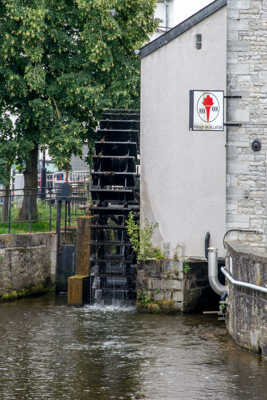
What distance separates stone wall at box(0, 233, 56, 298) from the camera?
73.0 ft

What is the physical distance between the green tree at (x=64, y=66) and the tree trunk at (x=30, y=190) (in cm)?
3

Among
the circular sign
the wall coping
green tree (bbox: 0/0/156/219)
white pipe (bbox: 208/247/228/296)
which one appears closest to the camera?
the wall coping

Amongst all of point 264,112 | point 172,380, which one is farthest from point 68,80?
point 172,380

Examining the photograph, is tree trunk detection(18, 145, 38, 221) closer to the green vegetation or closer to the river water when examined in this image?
the green vegetation

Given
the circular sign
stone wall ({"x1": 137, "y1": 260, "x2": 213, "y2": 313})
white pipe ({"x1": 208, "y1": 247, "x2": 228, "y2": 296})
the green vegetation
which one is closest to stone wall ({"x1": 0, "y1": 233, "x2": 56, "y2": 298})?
the green vegetation

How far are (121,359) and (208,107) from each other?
6.21 m

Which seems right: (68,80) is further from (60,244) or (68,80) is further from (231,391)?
(231,391)

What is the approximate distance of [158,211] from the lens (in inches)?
813

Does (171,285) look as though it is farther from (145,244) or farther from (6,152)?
(6,152)

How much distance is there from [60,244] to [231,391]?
12.2 metres

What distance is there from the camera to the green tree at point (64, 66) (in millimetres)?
24688

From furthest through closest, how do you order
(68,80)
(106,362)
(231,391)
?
(68,80) → (106,362) → (231,391)

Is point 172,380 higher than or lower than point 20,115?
lower

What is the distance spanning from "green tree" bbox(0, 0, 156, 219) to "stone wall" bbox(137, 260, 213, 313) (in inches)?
206
